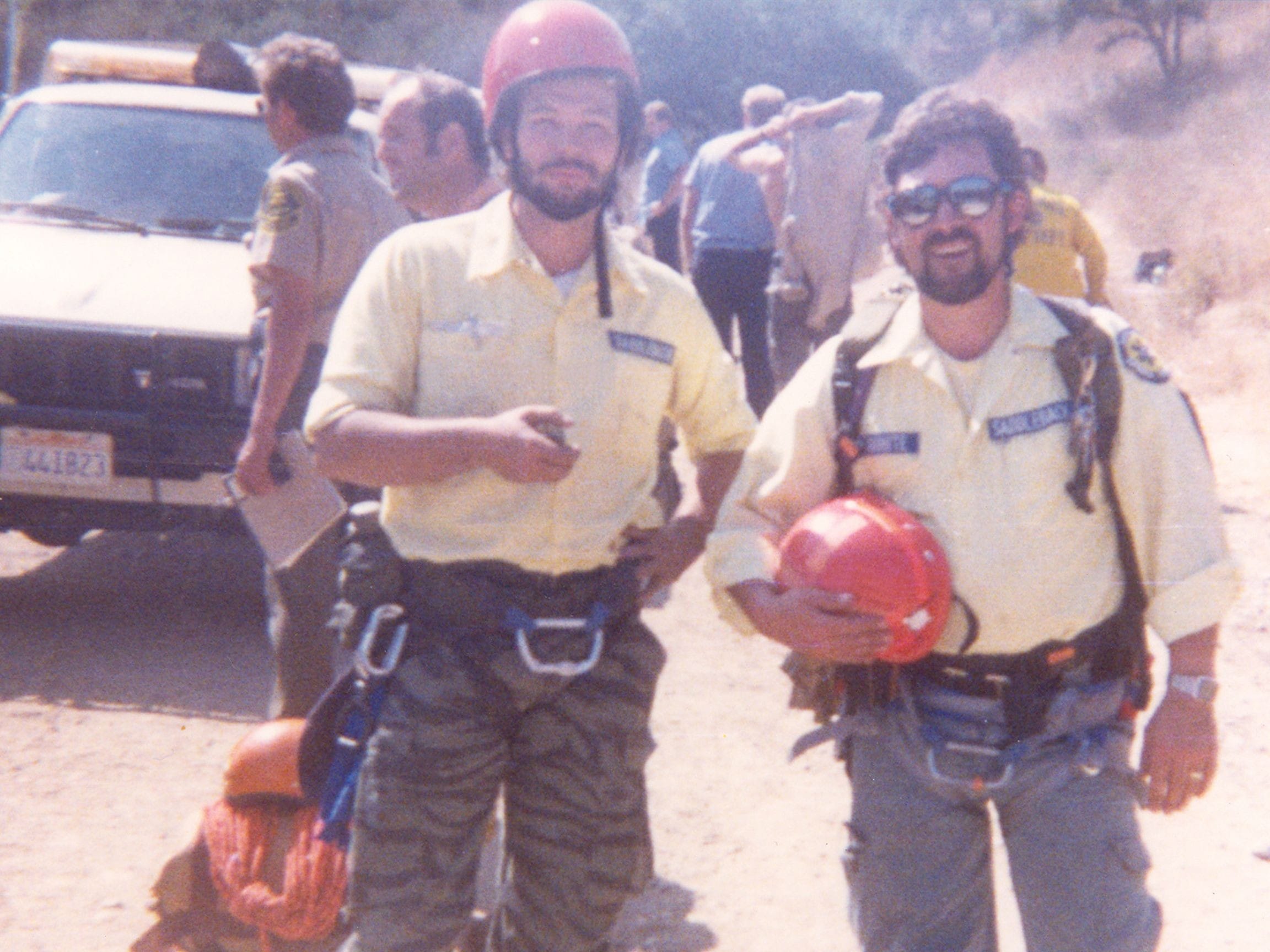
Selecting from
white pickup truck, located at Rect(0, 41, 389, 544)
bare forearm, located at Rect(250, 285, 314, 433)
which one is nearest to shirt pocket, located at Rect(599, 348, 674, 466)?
bare forearm, located at Rect(250, 285, 314, 433)

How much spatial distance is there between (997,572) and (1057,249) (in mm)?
4367

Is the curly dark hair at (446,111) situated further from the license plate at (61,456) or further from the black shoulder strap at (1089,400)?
the license plate at (61,456)

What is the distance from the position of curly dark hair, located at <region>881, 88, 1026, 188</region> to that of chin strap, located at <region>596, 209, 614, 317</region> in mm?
550

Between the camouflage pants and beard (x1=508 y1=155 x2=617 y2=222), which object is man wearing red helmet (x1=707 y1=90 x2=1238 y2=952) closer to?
the camouflage pants

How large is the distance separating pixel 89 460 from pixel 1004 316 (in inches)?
169

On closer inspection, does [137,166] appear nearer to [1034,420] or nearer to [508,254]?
[508,254]

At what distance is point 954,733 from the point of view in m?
2.96

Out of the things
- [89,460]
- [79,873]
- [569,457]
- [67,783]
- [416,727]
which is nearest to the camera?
[569,457]

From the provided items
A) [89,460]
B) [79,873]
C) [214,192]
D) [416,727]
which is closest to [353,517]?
[416,727]

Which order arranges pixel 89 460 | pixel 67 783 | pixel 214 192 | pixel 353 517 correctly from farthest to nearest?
pixel 214 192 < pixel 89 460 < pixel 67 783 < pixel 353 517

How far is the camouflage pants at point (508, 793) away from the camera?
2.98 meters

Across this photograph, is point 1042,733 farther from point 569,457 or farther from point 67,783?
point 67,783

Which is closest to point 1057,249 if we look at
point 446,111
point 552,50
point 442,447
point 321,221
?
point 446,111

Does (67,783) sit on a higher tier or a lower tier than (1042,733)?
lower
